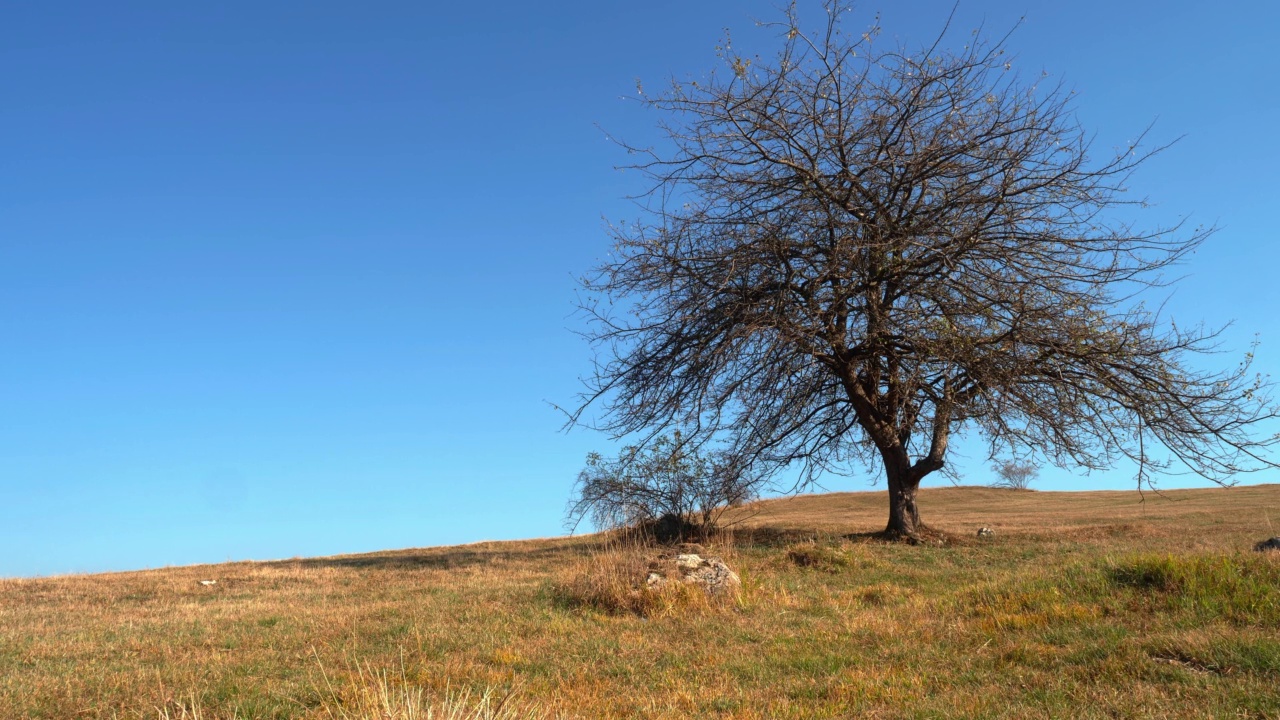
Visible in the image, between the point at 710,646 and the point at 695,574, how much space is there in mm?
2703

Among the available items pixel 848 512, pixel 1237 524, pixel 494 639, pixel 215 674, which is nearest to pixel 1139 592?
pixel 494 639

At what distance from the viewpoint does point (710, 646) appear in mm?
7906

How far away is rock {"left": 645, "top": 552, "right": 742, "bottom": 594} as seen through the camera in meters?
10.3

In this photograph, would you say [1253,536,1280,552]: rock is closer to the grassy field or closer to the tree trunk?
the grassy field

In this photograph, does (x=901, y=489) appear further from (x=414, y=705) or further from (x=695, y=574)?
(x=414, y=705)

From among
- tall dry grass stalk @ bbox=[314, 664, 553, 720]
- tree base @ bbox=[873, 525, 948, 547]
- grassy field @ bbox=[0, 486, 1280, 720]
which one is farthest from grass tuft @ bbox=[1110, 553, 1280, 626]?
tree base @ bbox=[873, 525, 948, 547]

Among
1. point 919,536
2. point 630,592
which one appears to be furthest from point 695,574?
point 919,536

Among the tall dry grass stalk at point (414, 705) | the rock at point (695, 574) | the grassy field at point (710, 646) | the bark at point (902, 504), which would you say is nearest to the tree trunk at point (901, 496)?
the bark at point (902, 504)

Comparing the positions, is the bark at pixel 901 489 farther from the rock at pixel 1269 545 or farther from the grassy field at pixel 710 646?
the rock at pixel 1269 545

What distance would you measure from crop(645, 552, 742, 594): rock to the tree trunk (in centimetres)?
904

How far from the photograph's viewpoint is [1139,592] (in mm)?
8578

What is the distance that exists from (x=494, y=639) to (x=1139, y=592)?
6.66 meters

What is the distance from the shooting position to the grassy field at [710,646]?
5.86 m

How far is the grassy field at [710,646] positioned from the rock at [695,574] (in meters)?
0.33
